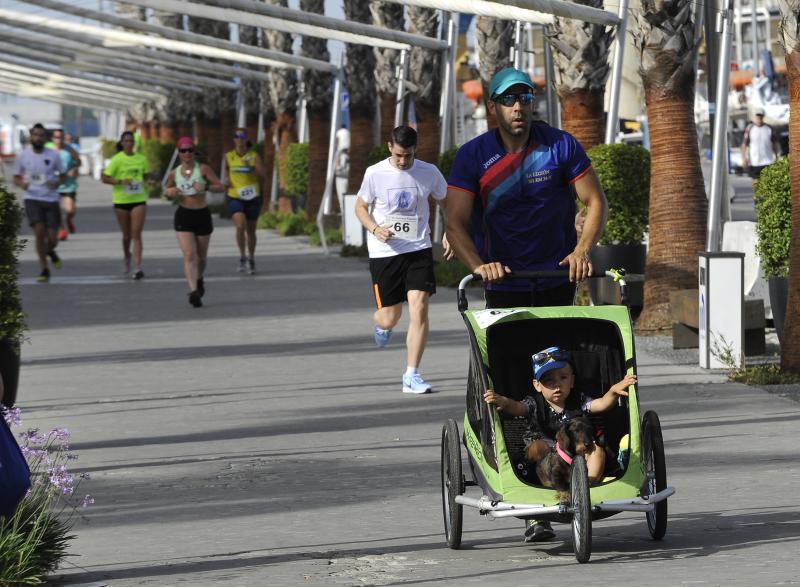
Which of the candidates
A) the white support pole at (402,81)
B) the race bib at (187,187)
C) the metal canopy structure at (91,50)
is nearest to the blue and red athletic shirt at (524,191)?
the race bib at (187,187)

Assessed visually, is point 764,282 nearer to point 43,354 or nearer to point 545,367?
point 43,354

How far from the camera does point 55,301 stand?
21.6m

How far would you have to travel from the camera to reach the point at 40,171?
2416 centimetres

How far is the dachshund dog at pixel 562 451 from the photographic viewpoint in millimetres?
7172

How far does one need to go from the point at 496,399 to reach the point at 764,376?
5.75 meters

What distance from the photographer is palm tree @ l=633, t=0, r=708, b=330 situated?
16359 mm

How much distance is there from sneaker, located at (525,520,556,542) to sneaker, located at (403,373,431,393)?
513 cm

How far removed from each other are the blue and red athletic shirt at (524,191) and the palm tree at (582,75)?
36.6 ft

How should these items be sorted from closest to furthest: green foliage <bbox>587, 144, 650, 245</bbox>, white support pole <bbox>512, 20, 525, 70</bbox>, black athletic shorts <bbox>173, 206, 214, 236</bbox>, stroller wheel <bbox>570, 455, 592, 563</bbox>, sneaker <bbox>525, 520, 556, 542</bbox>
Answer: stroller wheel <bbox>570, 455, 592, 563</bbox> → sneaker <bbox>525, 520, 556, 542</bbox> → green foliage <bbox>587, 144, 650, 245</bbox> → black athletic shorts <bbox>173, 206, 214, 236</bbox> → white support pole <bbox>512, 20, 525, 70</bbox>

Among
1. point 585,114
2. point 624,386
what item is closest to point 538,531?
point 624,386

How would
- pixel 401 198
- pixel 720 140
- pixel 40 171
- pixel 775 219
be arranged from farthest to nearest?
pixel 40 171, pixel 720 140, pixel 775 219, pixel 401 198

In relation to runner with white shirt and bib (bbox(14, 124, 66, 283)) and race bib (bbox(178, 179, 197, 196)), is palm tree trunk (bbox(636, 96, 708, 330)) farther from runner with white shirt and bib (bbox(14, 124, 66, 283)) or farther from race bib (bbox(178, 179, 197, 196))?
runner with white shirt and bib (bbox(14, 124, 66, 283))

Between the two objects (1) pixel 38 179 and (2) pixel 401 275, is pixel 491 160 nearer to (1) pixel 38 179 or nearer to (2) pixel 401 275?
(2) pixel 401 275

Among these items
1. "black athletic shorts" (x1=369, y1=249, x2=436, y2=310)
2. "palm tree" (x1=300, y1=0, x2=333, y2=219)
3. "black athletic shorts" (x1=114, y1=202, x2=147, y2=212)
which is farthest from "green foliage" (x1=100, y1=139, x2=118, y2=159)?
"black athletic shorts" (x1=369, y1=249, x2=436, y2=310)
